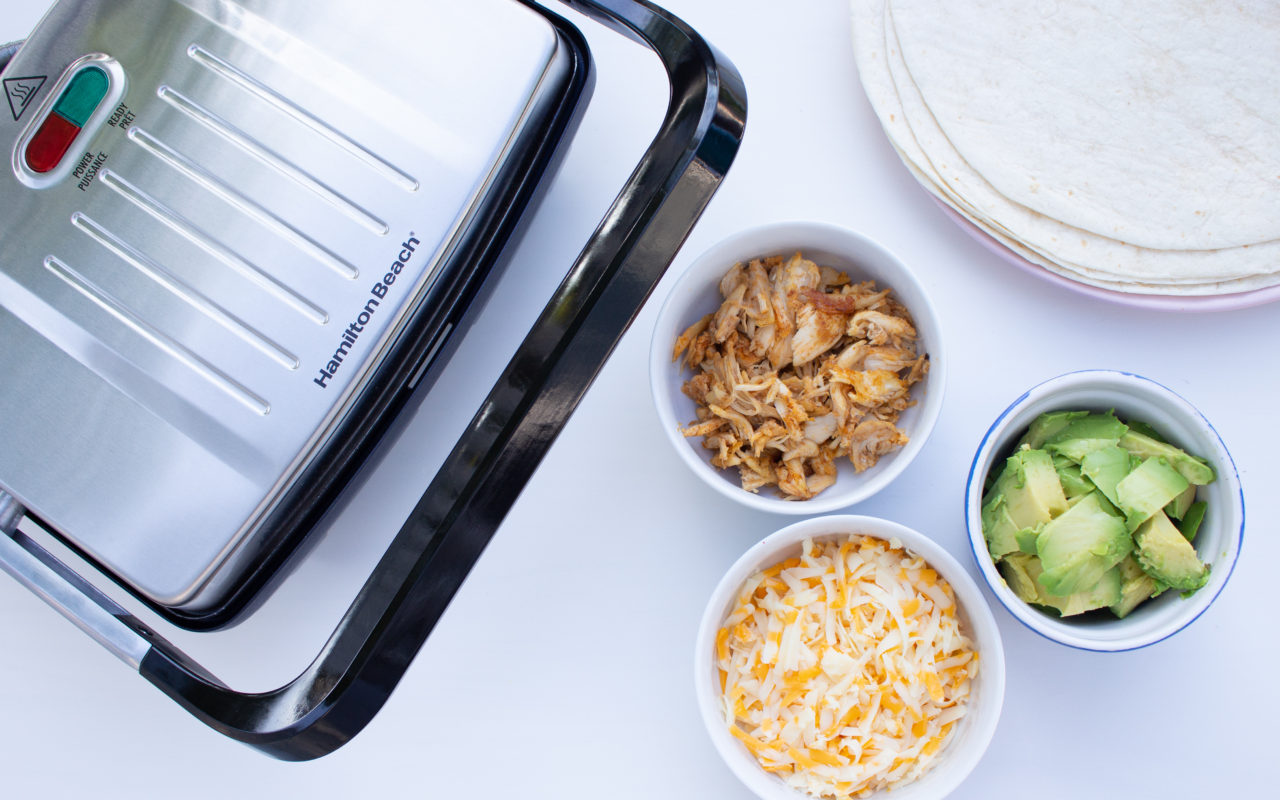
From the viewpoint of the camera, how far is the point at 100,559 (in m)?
0.76

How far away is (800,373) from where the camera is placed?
0.90 metres

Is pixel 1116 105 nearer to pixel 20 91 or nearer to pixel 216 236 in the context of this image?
pixel 216 236

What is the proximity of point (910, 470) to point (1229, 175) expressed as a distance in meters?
0.44

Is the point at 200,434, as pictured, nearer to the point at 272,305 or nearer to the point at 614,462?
the point at 272,305

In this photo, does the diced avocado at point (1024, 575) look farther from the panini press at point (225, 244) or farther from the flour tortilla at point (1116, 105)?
the panini press at point (225, 244)

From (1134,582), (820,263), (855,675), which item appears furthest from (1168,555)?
(820,263)

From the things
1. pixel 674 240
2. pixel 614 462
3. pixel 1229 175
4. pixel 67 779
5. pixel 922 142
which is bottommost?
pixel 67 779

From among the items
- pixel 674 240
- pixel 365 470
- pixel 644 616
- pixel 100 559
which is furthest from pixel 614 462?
pixel 100 559

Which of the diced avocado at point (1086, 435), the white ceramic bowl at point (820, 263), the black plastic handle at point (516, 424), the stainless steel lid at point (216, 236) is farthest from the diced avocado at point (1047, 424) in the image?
the stainless steel lid at point (216, 236)

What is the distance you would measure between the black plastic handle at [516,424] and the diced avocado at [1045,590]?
450 millimetres

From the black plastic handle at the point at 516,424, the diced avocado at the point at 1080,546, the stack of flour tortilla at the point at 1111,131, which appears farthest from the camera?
the stack of flour tortilla at the point at 1111,131

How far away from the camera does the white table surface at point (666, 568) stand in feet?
3.20

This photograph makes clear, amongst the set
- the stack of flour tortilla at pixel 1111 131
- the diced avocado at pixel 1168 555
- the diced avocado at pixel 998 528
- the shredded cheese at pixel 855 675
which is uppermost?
the stack of flour tortilla at pixel 1111 131

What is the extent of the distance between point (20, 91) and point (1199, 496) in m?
1.11
